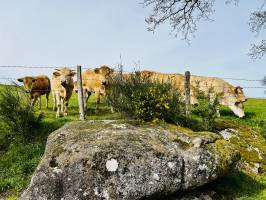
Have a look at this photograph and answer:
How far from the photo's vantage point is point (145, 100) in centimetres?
1329

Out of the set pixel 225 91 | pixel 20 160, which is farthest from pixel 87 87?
pixel 20 160

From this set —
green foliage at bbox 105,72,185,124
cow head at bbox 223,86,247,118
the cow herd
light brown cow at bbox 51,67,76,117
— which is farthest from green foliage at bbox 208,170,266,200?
cow head at bbox 223,86,247,118

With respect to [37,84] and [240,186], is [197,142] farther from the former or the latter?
[37,84]

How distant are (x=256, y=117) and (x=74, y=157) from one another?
16.8 meters

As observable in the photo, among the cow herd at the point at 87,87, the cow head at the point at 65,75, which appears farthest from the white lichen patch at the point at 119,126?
the cow head at the point at 65,75

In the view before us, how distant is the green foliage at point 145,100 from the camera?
13.2m

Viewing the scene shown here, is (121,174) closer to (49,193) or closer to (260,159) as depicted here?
(49,193)

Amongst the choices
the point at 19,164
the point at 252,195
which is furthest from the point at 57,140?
the point at 252,195

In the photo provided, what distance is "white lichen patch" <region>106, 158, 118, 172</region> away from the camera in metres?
10.1

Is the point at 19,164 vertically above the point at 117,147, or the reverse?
the point at 117,147

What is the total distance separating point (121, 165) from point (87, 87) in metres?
13.8

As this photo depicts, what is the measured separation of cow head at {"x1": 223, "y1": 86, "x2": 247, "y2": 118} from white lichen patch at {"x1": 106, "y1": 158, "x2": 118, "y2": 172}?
15.4 metres

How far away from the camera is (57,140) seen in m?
11.3

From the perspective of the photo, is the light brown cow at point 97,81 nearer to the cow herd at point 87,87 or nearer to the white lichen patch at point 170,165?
the cow herd at point 87,87
